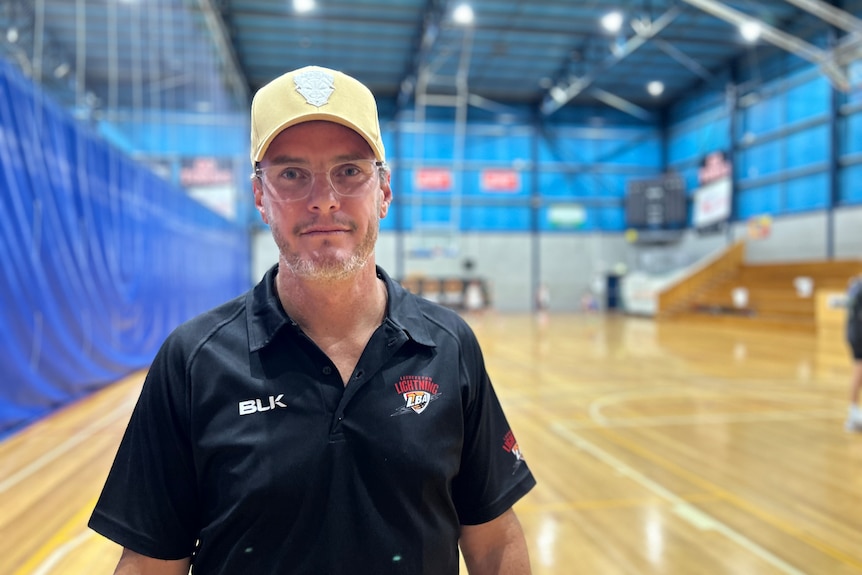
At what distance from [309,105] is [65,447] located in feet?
14.6

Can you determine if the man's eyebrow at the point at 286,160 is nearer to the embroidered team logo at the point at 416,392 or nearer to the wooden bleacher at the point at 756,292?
the embroidered team logo at the point at 416,392

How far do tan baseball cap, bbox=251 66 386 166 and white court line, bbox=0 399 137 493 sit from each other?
3.60 meters

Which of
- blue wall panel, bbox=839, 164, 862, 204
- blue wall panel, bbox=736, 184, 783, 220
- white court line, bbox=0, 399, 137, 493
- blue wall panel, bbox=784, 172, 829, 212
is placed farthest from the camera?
blue wall panel, bbox=736, 184, 783, 220

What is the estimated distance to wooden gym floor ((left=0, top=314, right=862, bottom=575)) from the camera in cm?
277

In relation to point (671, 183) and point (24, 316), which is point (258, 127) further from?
point (671, 183)

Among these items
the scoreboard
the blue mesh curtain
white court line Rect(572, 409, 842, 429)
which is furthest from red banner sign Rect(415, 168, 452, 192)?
white court line Rect(572, 409, 842, 429)

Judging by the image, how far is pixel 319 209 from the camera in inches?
45.0

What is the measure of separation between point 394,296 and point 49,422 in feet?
17.1

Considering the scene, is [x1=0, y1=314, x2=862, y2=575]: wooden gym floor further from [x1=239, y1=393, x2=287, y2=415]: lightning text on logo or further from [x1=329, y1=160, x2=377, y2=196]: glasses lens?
[x1=329, y1=160, x2=377, y2=196]: glasses lens

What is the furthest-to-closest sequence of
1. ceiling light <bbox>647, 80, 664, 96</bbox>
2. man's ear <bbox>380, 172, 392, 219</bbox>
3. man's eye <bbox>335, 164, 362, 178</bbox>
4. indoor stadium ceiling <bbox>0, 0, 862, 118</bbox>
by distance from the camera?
ceiling light <bbox>647, 80, 664, 96</bbox> < indoor stadium ceiling <bbox>0, 0, 862, 118</bbox> < man's ear <bbox>380, 172, 392, 219</bbox> < man's eye <bbox>335, 164, 362, 178</bbox>

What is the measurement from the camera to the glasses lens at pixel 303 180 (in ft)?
3.79

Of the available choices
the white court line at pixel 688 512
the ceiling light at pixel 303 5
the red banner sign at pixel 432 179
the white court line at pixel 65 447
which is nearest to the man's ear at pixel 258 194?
the white court line at pixel 688 512

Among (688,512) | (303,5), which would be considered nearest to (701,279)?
(303,5)

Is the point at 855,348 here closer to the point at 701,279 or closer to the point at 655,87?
the point at 701,279
